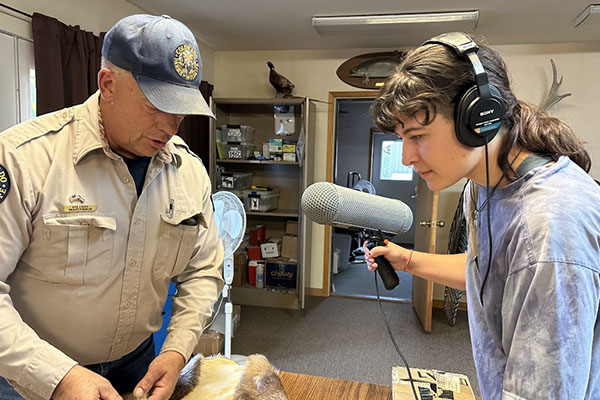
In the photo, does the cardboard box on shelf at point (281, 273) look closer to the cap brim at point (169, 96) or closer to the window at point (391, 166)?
the cap brim at point (169, 96)

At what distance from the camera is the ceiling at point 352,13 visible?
2525 mm

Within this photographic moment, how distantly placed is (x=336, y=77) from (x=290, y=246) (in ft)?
5.59

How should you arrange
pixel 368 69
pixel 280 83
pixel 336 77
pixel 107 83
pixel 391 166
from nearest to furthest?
pixel 107 83, pixel 280 83, pixel 368 69, pixel 336 77, pixel 391 166

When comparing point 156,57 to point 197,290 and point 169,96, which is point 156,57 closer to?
point 169,96

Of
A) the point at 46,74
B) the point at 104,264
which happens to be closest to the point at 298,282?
the point at 46,74

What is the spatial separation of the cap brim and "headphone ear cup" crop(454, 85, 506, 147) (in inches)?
22.1

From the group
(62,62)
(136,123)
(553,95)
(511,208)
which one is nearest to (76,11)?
(62,62)

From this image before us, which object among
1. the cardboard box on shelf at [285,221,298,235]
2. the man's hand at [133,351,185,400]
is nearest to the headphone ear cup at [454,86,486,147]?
the man's hand at [133,351,185,400]

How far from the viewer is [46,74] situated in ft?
6.43

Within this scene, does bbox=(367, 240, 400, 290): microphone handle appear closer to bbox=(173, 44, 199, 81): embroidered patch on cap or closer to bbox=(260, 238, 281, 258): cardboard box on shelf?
bbox=(173, 44, 199, 81): embroidered patch on cap

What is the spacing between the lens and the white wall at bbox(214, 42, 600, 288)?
3.30 m

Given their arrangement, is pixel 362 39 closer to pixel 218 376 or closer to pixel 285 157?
pixel 285 157

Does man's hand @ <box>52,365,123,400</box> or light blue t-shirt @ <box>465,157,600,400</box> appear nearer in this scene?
light blue t-shirt @ <box>465,157,600,400</box>

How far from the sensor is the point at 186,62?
886 millimetres
